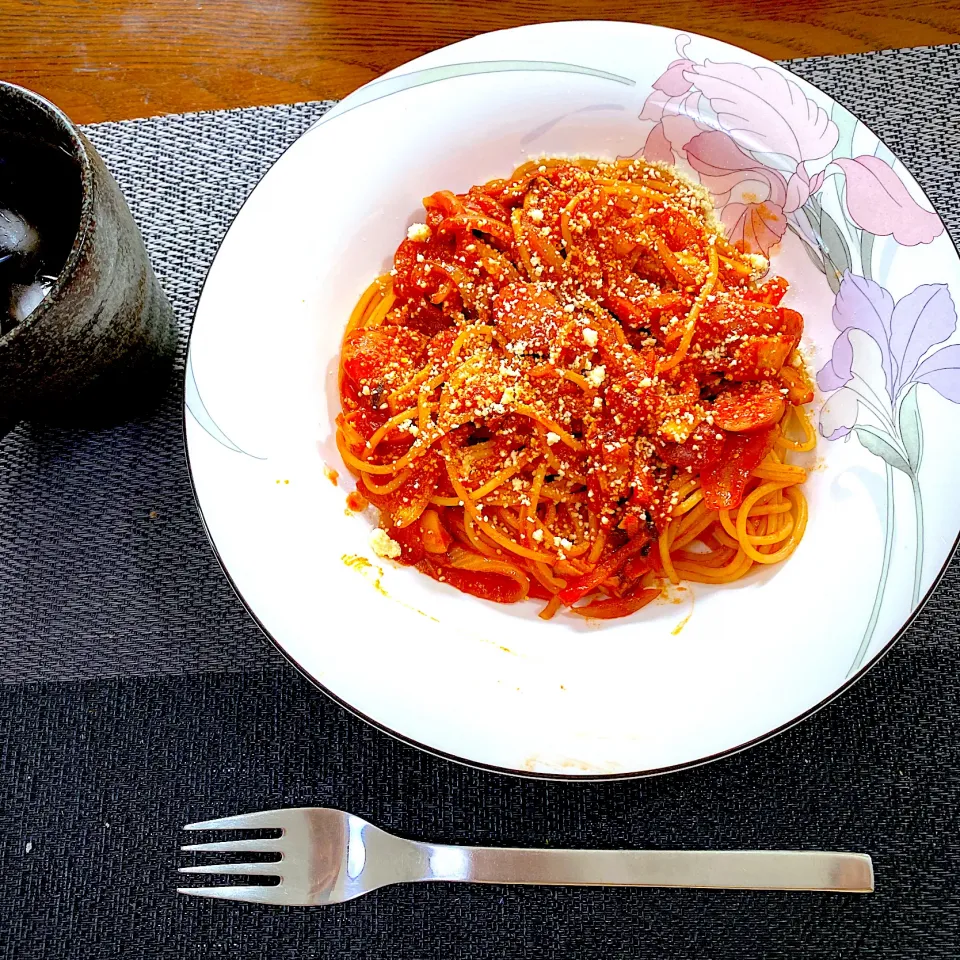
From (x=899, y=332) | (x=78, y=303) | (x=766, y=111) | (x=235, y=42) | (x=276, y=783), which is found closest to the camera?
(x=78, y=303)

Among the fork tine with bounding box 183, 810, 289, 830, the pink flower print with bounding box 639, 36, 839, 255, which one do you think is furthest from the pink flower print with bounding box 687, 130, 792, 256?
the fork tine with bounding box 183, 810, 289, 830

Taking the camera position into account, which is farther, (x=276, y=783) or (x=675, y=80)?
(x=276, y=783)

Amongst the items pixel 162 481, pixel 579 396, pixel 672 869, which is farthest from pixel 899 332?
pixel 162 481

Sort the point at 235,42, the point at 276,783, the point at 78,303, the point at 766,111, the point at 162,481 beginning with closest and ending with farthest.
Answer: the point at 78,303, the point at 766,111, the point at 276,783, the point at 162,481, the point at 235,42

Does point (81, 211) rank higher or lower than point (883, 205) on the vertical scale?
lower

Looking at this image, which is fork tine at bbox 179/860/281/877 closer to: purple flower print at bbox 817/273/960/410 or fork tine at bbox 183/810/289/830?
fork tine at bbox 183/810/289/830

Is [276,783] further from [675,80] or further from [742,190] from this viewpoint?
[675,80]
